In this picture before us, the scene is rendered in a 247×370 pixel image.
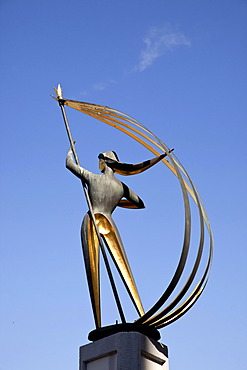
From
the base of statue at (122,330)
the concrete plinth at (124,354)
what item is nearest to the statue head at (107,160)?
the base of statue at (122,330)

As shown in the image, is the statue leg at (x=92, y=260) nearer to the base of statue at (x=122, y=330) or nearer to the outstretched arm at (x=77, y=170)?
the base of statue at (x=122, y=330)

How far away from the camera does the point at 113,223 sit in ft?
44.2

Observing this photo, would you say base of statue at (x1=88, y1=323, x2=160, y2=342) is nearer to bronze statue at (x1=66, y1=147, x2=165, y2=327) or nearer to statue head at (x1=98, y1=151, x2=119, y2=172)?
bronze statue at (x1=66, y1=147, x2=165, y2=327)

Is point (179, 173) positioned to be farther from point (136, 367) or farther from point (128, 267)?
point (136, 367)

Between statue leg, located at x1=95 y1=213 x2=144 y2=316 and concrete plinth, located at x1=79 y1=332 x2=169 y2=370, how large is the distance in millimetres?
819

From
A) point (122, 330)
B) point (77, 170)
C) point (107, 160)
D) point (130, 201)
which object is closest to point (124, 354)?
point (122, 330)

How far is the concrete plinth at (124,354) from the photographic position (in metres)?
11.7

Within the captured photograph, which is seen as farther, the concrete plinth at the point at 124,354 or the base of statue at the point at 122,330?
the base of statue at the point at 122,330

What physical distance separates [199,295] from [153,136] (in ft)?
11.5

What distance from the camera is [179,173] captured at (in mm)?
13359

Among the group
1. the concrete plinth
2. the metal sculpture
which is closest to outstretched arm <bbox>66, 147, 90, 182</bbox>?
the metal sculpture

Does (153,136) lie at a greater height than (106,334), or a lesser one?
greater

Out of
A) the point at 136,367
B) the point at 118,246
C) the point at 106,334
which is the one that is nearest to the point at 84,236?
the point at 118,246

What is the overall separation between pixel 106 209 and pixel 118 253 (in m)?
0.99
